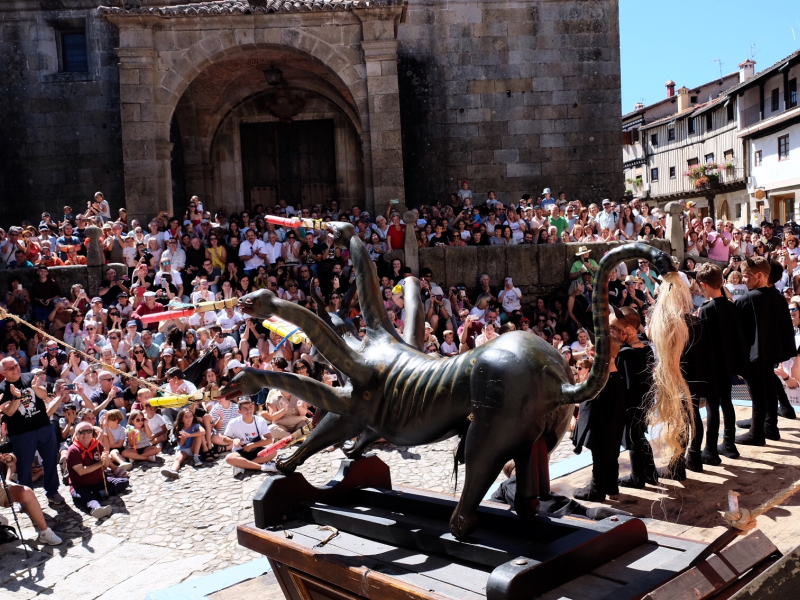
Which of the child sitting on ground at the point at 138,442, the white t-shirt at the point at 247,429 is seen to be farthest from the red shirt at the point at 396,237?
the child sitting on ground at the point at 138,442

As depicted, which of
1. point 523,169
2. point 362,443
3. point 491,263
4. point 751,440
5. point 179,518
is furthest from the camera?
point 523,169

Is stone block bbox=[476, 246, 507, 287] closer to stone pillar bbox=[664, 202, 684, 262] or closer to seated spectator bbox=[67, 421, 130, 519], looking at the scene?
stone pillar bbox=[664, 202, 684, 262]

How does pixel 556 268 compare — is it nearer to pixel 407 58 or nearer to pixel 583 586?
pixel 407 58

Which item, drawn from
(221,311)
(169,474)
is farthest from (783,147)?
(169,474)

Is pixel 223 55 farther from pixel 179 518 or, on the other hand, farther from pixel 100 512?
pixel 179 518

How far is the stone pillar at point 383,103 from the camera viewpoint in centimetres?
1551

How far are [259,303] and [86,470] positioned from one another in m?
5.36

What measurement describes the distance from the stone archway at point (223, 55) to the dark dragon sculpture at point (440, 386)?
12.2 metres

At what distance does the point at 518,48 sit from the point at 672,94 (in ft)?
→ 101

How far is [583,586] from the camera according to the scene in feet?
9.41

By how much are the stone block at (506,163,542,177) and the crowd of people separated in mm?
1490

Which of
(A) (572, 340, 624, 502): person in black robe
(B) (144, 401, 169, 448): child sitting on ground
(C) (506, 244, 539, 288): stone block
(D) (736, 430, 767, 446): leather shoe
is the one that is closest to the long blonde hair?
(A) (572, 340, 624, 502): person in black robe

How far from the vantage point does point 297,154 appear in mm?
20219

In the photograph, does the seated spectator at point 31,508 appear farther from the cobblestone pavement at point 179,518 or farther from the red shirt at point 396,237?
the red shirt at point 396,237
